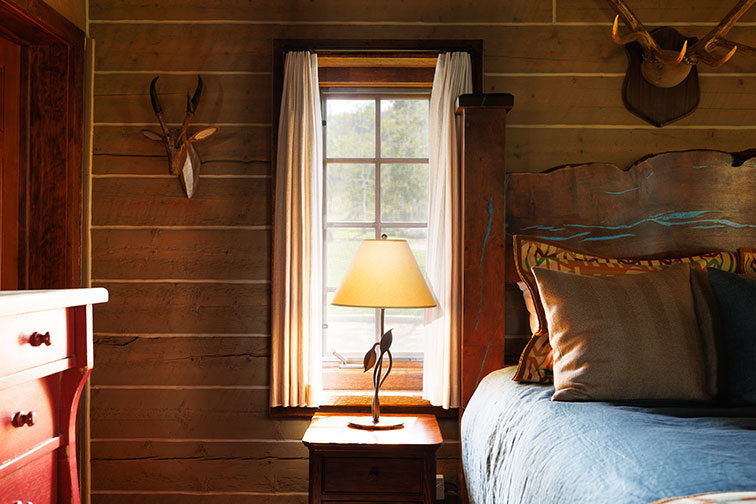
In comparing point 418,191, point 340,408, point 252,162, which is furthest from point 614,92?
point 340,408

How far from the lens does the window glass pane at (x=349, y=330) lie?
8.86 ft

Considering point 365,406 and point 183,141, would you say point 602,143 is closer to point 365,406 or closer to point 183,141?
point 365,406

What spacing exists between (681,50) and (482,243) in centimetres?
106

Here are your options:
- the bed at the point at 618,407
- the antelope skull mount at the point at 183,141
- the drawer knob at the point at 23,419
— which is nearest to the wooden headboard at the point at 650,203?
the bed at the point at 618,407

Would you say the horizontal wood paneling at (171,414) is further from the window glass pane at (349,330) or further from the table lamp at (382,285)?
the table lamp at (382,285)

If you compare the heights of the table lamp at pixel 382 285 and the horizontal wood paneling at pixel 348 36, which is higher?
the horizontal wood paneling at pixel 348 36

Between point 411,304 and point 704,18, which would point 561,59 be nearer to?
point 704,18

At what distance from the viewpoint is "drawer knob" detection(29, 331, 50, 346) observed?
1.48 meters

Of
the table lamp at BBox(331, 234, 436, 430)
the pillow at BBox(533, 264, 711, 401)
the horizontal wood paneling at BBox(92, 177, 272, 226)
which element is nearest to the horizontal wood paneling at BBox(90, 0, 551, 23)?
the horizontal wood paneling at BBox(92, 177, 272, 226)

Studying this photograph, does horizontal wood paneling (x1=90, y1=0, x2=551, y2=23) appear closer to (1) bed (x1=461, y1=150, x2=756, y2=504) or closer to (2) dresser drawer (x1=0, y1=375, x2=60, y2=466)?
(1) bed (x1=461, y1=150, x2=756, y2=504)

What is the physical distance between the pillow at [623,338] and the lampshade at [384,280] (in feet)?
1.45

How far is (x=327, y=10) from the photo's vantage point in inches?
100

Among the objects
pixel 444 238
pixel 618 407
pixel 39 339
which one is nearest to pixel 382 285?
pixel 444 238

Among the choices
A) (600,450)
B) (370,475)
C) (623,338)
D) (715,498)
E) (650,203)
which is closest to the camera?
(715,498)
